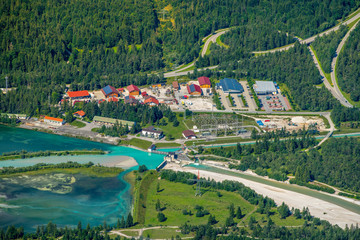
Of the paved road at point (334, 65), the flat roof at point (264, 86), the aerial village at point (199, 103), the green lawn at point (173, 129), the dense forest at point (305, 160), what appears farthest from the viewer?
the flat roof at point (264, 86)

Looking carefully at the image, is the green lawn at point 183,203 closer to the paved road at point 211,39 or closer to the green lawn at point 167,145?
the green lawn at point 167,145

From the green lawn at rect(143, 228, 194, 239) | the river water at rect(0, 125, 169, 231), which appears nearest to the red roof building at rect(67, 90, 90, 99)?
the river water at rect(0, 125, 169, 231)

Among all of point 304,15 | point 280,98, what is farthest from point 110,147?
point 304,15

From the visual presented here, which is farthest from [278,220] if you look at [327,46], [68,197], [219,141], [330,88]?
[327,46]

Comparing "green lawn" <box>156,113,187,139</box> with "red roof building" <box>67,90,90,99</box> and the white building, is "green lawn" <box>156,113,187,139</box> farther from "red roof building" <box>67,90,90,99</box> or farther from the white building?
"red roof building" <box>67,90,90,99</box>

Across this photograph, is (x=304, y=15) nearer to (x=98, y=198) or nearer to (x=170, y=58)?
(x=170, y=58)

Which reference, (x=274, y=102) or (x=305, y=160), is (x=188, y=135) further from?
(x=274, y=102)

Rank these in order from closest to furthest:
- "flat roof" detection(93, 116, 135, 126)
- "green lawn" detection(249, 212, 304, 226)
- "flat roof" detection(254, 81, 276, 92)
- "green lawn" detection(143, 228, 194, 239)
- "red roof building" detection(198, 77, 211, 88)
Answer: "green lawn" detection(143, 228, 194, 239) < "green lawn" detection(249, 212, 304, 226) < "flat roof" detection(93, 116, 135, 126) < "flat roof" detection(254, 81, 276, 92) < "red roof building" detection(198, 77, 211, 88)

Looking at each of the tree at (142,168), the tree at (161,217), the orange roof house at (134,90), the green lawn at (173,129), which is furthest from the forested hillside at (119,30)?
the tree at (161,217)
